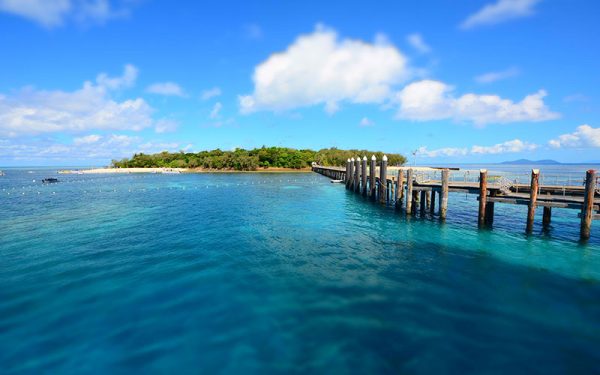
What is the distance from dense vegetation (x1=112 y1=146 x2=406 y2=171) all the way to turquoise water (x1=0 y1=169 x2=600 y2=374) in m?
106

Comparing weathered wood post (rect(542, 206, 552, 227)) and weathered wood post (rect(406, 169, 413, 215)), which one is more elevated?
weathered wood post (rect(406, 169, 413, 215))

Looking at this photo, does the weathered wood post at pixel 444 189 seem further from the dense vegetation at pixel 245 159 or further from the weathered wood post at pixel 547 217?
the dense vegetation at pixel 245 159

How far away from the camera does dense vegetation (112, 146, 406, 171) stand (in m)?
127

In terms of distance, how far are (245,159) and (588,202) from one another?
113265 mm

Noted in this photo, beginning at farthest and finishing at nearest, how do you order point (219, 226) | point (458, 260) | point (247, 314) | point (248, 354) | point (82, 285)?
point (219, 226) < point (458, 260) < point (82, 285) < point (247, 314) < point (248, 354)

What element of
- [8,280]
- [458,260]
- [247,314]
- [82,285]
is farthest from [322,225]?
[8,280]

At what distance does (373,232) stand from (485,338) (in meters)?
12.4

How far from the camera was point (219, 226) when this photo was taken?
23344 millimetres

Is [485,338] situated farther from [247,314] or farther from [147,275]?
[147,275]

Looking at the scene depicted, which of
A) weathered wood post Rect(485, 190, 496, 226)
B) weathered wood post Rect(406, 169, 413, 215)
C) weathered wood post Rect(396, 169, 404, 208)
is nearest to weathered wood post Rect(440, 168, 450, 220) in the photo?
weathered wood post Rect(406, 169, 413, 215)

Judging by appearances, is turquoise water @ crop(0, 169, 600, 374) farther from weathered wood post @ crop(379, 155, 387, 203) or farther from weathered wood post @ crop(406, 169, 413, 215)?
weathered wood post @ crop(379, 155, 387, 203)

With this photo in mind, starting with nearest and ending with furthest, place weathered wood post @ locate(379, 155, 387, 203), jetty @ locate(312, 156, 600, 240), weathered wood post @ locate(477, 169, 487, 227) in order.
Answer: jetty @ locate(312, 156, 600, 240), weathered wood post @ locate(477, 169, 487, 227), weathered wood post @ locate(379, 155, 387, 203)

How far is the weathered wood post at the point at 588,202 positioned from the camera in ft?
53.7

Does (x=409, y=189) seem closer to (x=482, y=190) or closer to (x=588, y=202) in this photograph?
(x=482, y=190)
